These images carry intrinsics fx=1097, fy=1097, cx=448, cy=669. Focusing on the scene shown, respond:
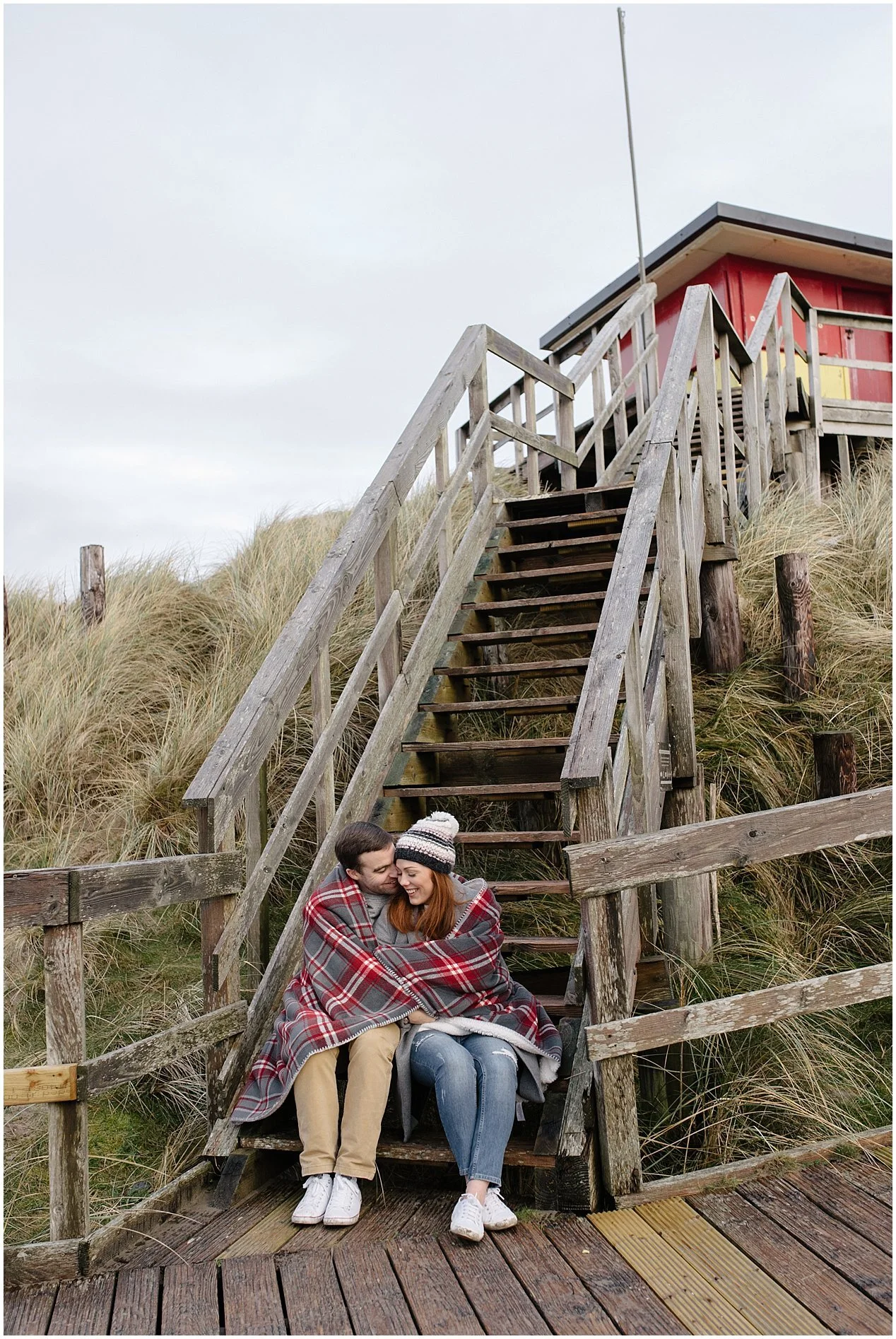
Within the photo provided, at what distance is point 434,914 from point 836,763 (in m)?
2.53

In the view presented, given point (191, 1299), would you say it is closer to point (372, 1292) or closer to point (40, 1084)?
point (372, 1292)

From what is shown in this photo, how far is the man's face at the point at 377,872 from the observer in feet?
11.9

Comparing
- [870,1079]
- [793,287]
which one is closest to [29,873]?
[870,1079]

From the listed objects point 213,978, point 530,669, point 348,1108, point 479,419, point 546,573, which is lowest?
point 348,1108

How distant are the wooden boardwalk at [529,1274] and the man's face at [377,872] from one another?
96cm

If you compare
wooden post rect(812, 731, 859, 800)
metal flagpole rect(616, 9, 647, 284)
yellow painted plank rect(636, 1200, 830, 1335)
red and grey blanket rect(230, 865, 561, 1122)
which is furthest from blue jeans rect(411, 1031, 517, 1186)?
metal flagpole rect(616, 9, 647, 284)

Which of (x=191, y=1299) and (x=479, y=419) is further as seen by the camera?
(x=479, y=419)

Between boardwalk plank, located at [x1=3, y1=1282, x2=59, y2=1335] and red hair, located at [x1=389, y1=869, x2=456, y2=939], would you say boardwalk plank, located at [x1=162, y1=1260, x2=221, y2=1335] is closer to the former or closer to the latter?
boardwalk plank, located at [x1=3, y1=1282, x2=59, y2=1335]

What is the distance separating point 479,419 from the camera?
6617 millimetres

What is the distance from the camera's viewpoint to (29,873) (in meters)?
2.92

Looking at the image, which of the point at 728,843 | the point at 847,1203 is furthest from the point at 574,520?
the point at 847,1203

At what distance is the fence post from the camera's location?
2.88m

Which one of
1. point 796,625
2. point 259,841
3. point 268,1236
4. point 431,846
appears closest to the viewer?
point 268,1236

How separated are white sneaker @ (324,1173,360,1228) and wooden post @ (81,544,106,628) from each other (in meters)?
6.24
